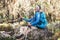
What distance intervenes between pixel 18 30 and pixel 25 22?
6.7 inches

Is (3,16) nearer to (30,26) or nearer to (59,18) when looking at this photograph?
(30,26)

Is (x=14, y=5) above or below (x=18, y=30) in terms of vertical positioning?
above

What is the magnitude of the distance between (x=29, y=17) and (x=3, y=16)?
0.42m

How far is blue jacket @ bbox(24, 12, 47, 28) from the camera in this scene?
15.2 ft

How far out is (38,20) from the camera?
183 inches

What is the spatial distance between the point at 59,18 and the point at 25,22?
551mm

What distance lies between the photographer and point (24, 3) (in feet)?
15.5

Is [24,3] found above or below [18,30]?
above

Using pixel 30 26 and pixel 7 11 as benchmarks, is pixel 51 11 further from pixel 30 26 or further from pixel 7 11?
pixel 7 11

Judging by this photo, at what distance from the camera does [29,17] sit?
464 centimetres

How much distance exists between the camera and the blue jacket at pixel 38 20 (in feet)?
15.2

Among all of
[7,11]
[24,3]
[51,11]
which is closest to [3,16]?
[7,11]

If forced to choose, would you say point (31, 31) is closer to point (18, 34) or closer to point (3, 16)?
point (18, 34)

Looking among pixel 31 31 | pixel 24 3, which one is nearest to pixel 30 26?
pixel 31 31
